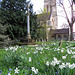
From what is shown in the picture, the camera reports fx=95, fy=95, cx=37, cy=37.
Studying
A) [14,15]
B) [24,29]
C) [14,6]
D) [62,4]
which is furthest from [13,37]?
[62,4]

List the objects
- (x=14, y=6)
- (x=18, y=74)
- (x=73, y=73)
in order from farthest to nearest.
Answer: (x=14, y=6), (x=18, y=74), (x=73, y=73)

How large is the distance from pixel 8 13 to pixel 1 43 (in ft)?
23.7

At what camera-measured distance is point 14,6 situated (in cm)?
1728

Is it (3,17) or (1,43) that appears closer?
(1,43)

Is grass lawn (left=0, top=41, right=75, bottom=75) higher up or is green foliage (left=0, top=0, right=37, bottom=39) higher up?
green foliage (left=0, top=0, right=37, bottom=39)

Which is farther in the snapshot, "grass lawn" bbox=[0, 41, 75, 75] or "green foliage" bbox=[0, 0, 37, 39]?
"green foliage" bbox=[0, 0, 37, 39]

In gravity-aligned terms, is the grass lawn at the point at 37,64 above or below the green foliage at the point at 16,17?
below

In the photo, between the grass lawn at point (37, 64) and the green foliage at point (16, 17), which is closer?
the grass lawn at point (37, 64)

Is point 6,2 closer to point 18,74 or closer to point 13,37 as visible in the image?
point 13,37

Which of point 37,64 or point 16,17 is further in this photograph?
point 16,17

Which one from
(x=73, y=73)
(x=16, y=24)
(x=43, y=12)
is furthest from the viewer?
(x=16, y=24)

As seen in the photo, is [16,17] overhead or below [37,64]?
overhead

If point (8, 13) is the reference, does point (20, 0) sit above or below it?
above

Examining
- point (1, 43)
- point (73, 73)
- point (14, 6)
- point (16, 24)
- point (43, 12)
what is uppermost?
point (14, 6)
